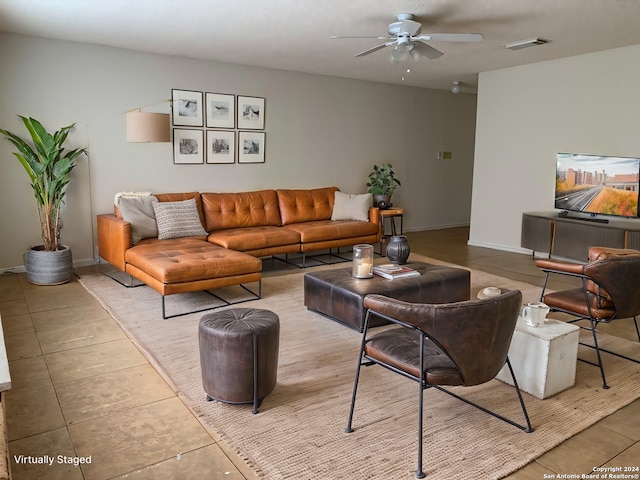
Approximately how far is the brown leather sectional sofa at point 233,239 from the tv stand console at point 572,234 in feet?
6.29

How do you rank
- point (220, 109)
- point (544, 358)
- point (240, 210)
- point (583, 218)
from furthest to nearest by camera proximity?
point (220, 109)
point (240, 210)
point (583, 218)
point (544, 358)

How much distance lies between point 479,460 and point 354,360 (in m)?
1.21

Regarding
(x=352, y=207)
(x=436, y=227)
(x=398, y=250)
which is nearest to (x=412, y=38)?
(x=398, y=250)

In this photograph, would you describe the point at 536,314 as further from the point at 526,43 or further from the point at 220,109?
the point at 220,109

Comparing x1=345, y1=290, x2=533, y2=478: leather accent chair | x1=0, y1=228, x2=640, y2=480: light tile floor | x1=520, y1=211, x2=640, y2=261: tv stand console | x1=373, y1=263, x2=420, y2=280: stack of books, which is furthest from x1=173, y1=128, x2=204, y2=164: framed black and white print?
x1=345, y1=290, x2=533, y2=478: leather accent chair

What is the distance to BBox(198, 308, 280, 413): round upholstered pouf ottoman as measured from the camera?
107 inches

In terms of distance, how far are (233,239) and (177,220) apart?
2.10ft

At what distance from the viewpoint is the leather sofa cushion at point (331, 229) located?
20.2ft

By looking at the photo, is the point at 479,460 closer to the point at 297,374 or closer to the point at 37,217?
the point at 297,374

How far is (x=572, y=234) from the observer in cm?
612

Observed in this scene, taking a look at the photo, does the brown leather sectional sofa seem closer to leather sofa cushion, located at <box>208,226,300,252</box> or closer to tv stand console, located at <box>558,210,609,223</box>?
leather sofa cushion, located at <box>208,226,300,252</box>

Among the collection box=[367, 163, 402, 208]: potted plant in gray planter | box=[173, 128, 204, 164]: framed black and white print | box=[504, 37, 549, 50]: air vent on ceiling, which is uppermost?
box=[504, 37, 549, 50]: air vent on ceiling

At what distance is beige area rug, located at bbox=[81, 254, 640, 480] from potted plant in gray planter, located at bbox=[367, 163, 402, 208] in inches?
148

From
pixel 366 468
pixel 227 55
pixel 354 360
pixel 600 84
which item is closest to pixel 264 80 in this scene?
pixel 227 55
